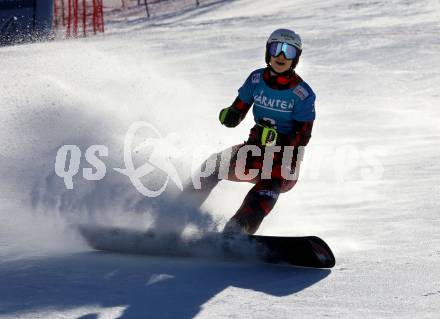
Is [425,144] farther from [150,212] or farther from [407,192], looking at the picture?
[150,212]

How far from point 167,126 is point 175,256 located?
4182 millimetres

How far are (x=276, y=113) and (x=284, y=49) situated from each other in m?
0.53

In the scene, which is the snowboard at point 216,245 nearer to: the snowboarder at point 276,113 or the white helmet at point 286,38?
the snowboarder at point 276,113

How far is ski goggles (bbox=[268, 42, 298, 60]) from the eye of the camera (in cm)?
652

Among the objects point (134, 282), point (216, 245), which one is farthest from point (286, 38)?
point (134, 282)

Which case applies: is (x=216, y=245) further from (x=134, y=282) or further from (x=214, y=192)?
(x=214, y=192)

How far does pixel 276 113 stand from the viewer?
22.1 ft

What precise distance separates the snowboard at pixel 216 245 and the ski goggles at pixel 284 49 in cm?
167

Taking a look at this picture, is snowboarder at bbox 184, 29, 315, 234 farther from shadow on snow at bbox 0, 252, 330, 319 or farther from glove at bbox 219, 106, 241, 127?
shadow on snow at bbox 0, 252, 330, 319

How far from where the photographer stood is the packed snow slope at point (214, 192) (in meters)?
4.77

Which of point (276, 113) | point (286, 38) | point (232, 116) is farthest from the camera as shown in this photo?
point (232, 116)

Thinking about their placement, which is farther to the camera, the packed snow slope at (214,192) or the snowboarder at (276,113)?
the snowboarder at (276,113)

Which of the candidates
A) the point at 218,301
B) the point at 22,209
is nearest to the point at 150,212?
the point at 22,209

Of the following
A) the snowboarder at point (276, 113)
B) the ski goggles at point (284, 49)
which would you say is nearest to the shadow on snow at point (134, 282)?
the snowboarder at point (276, 113)
